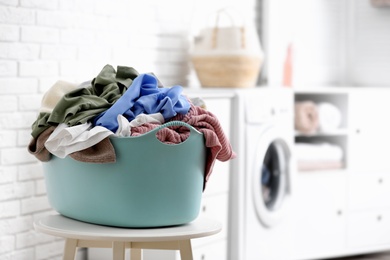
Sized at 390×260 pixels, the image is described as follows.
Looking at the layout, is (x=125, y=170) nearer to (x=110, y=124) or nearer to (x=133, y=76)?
(x=110, y=124)

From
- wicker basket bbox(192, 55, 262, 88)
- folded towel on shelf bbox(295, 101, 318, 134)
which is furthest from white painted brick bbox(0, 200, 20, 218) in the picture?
folded towel on shelf bbox(295, 101, 318, 134)

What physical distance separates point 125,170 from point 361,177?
2.48 metres

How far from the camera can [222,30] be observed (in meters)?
3.93

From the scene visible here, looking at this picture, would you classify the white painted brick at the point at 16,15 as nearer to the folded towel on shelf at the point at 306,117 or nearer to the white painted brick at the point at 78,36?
the white painted brick at the point at 78,36

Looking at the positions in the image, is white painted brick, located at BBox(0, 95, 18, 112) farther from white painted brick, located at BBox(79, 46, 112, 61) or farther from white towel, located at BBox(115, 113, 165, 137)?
white towel, located at BBox(115, 113, 165, 137)

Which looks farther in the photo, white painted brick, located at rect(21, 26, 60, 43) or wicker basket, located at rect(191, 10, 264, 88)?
wicker basket, located at rect(191, 10, 264, 88)

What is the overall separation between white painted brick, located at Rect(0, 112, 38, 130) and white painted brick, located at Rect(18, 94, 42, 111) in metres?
0.02

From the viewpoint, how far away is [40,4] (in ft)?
10.3

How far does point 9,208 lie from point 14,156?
8.5 inches

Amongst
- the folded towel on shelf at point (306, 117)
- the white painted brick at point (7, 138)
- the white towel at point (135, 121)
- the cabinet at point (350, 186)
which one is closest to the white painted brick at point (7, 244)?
the white painted brick at point (7, 138)

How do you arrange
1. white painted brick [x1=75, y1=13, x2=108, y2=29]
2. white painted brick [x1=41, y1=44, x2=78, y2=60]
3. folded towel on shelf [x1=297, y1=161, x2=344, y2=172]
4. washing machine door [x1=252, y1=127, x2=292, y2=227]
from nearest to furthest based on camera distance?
white painted brick [x1=41, y1=44, x2=78, y2=60]
white painted brick [x1=75, y1=13, x2=108, y2=29]
washing machine door [x1=252, y1=127, x2=292, y2=227]
folded towel on shelf [x1=297, y1=161, x2=344, y2=172]

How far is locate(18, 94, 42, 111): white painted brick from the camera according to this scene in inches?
122

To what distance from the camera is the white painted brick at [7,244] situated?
3035mm

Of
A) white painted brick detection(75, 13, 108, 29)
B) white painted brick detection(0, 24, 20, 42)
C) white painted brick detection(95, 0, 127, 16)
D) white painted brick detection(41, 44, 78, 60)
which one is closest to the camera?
white painted brick detection(0, 24, 20, 42)
